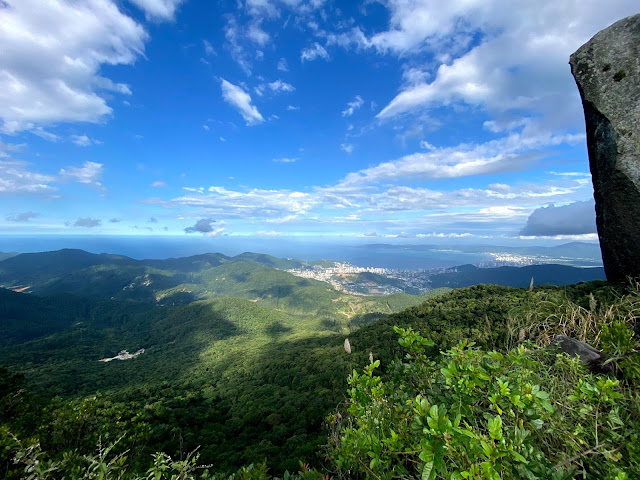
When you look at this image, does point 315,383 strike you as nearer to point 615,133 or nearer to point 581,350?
point 581,350

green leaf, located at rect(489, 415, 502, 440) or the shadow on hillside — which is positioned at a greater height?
green leaf, located at rect(489, 415, 502, 440)

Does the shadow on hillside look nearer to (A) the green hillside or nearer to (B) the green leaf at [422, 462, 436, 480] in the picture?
(A) the green hillside

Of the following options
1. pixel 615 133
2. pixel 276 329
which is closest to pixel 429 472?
pixel 615 133

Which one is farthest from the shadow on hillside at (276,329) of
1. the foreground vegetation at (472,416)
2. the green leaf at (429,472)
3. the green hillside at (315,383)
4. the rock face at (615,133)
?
the green leaf at (429,472)

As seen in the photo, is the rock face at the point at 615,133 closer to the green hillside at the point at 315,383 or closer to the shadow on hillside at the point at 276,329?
the green hillside at the point at 315,383

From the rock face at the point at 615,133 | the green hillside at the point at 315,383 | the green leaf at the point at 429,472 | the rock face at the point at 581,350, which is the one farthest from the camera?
the rock face at the point at 615,133

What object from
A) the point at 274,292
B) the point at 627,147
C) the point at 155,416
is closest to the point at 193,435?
the point at 155,416

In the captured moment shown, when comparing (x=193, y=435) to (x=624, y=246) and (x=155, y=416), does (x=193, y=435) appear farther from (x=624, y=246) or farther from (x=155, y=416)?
(x=624, y=246)

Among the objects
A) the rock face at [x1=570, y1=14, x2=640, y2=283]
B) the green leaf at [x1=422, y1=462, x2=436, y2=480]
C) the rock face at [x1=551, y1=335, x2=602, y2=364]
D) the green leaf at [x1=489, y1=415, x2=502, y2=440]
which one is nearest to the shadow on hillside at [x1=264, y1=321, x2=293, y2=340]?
the rock face at [x1=570, y1=14, x2=640, y2=283]

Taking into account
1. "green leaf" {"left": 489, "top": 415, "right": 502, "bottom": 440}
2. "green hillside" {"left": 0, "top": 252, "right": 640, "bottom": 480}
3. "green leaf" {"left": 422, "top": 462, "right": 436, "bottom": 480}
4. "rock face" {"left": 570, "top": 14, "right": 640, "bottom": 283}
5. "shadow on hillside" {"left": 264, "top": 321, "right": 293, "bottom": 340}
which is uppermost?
"rock face" {"left": 570, "top": 14, "right": 640, "bottom": 283}
